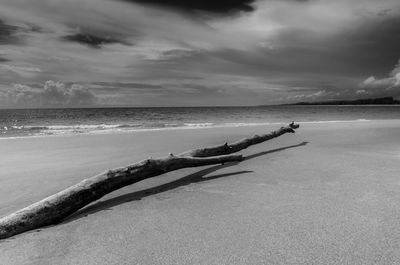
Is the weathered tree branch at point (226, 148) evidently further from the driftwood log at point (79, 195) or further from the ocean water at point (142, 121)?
the ocean water at point (142, 121)

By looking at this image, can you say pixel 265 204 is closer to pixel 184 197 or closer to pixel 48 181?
pixel 184 197

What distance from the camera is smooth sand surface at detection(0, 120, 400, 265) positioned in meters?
3.02

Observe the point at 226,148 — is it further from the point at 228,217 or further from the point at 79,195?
the point at 79,195

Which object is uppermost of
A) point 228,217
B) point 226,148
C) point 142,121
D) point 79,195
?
point 142,121

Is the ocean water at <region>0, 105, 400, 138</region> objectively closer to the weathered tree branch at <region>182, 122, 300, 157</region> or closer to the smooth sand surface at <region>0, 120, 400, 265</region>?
the weathered tree branch at <region>182, 122, 300, 157</region>

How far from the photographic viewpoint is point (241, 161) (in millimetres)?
7832

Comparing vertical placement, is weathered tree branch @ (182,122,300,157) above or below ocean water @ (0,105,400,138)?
below

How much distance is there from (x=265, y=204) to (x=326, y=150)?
5792mm

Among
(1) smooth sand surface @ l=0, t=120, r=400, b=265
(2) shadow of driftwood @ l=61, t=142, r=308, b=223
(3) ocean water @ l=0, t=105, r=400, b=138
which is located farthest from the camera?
(3) ocean water @ l=0, t=105, r=400, b=138

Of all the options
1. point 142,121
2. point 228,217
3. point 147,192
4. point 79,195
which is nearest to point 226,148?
point 147,192

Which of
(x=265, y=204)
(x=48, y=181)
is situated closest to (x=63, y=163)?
(x=48, y=181)

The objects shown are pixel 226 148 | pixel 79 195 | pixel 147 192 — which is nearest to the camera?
pixel 79 195

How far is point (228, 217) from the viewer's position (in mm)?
3973

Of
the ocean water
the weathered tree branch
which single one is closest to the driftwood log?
the weathered tree branch
